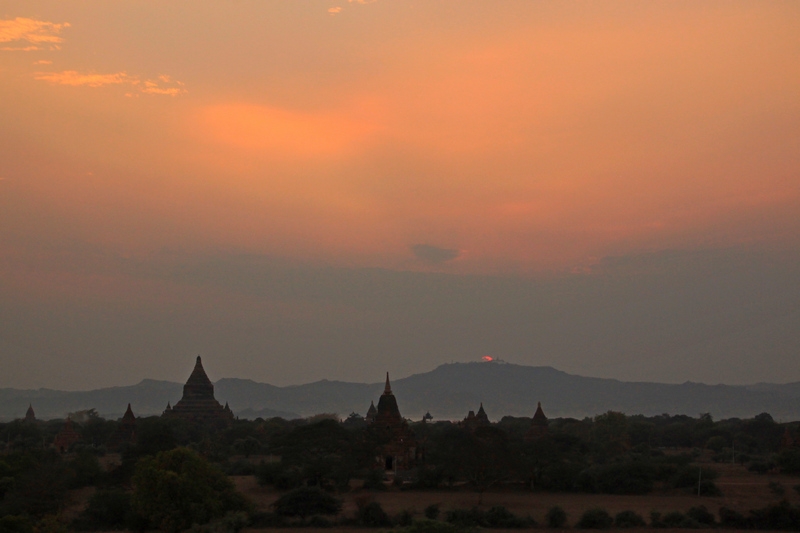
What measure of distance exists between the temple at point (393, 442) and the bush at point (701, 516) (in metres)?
22.8

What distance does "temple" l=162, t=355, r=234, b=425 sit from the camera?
10450cm

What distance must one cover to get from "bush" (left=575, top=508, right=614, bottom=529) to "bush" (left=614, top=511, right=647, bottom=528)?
0.39m

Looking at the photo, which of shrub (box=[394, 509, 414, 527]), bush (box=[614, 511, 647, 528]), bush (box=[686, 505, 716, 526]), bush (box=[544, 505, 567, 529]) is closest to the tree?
shrub (box=[394, 509, 414, 527])

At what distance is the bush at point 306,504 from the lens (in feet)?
148

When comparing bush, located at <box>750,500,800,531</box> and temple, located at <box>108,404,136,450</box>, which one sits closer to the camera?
bush, located at <box>750,500,800,531</box>

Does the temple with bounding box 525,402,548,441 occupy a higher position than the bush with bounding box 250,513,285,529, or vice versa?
the temple with bounding box 525,402,548,441

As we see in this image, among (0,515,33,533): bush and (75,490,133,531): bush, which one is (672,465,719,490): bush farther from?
(0,515,33,533): bush

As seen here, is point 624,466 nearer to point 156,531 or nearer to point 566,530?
point 566,530

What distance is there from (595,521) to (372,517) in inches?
401

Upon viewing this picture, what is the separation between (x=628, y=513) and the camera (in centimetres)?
4425

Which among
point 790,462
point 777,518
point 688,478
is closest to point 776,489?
point 688,478

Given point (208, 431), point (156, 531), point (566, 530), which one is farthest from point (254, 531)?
point (208, 431)

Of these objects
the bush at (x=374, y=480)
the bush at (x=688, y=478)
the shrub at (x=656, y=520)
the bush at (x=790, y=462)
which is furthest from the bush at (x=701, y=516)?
the bush at (x=790, y=462)

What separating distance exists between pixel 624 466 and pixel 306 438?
20.4m
